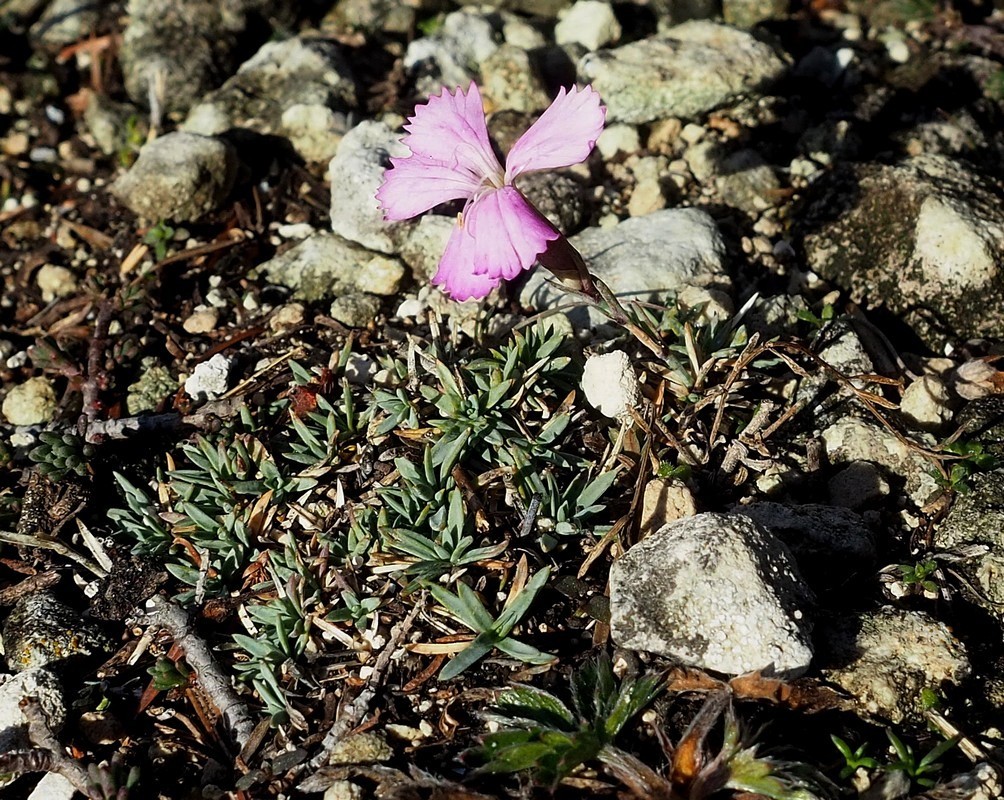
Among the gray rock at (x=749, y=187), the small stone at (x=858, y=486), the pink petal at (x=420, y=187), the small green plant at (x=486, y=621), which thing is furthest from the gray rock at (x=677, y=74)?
the small green plant at (x=486, y=621)

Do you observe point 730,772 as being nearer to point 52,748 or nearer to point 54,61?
point 52,748

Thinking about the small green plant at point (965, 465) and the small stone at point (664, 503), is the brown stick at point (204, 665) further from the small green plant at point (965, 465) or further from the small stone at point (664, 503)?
the small green plant at point (965, 465)

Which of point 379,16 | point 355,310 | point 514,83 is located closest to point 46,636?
point 355,310

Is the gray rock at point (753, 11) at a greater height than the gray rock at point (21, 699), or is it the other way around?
the gray rock at point (753, 11)

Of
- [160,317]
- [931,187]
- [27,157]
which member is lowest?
[931,187]

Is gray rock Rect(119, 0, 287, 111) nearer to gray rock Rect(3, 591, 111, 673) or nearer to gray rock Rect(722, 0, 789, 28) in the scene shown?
gray rock Rect(722, 0, 789, 28)

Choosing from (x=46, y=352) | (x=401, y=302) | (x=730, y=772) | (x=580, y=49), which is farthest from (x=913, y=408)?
(x=46, y=352)
